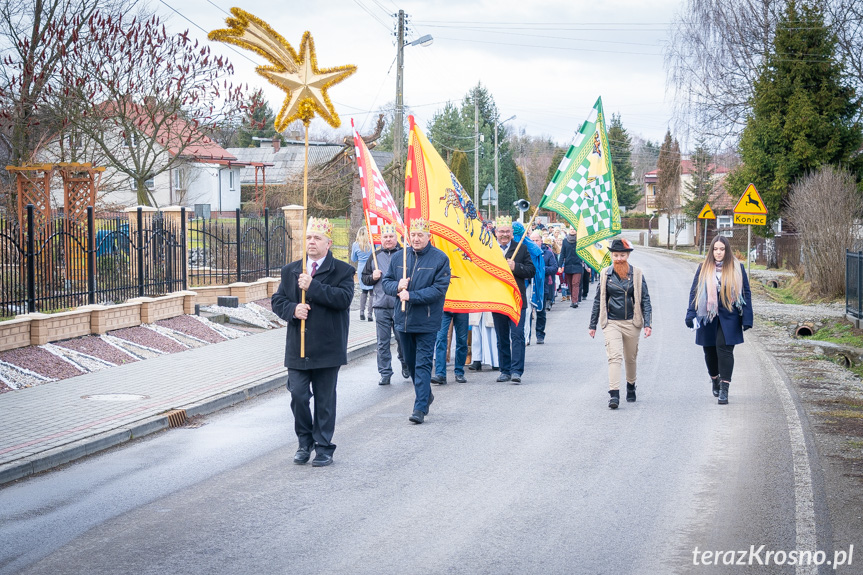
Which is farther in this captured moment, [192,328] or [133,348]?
[192,328]

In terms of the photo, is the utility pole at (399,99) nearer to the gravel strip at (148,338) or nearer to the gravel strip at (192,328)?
the gravel strip at (192,328)

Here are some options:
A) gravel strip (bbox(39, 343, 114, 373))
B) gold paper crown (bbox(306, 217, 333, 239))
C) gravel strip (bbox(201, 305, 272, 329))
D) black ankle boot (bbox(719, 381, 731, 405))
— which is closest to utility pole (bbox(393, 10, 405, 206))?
gravel strip (bbox(201, 305, 272, 329))

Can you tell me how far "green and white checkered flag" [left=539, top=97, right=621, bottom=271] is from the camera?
13.1 m

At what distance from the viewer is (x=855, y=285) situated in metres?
18.6

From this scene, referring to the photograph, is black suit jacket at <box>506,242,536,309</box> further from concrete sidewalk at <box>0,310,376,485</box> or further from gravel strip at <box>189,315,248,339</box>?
gravel strip at <box>189,315,248,339</box>

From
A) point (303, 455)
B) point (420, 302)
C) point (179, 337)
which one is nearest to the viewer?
point (303, 455)

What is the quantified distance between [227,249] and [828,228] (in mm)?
14793

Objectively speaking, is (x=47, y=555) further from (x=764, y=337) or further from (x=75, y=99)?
(x=75, y=99)

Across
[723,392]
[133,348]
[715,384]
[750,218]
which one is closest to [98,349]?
[133,348]

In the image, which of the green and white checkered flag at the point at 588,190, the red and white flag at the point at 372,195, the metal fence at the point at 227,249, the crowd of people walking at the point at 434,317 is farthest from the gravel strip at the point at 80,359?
the green and white checkered flag at the point at 588,190

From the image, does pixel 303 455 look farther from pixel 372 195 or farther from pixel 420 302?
pixel 372 195

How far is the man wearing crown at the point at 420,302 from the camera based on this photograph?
9.65 metres

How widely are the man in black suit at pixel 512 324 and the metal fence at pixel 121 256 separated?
6.52 m

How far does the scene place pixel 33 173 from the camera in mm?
22469
